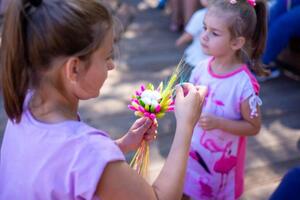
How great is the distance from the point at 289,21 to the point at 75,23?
3.37 metres

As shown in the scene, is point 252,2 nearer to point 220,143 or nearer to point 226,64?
point 226,64

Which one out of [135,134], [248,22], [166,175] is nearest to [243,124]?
[248,22]

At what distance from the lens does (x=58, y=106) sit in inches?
47.2

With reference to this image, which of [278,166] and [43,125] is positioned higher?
[43,125]

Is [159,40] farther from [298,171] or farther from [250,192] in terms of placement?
[298,171]

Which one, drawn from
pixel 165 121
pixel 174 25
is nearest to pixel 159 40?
pixel 174 25

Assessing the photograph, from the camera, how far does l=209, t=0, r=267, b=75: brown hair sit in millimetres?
1854

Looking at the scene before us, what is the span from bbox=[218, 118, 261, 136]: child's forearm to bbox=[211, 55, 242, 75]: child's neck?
0.75ft

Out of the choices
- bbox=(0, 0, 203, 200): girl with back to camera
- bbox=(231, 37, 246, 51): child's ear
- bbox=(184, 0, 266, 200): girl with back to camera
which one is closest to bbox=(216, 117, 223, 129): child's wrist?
bbox=(184, 0, 266, 200): girl with back to camera

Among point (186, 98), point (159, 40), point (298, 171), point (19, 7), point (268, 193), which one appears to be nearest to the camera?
point (19, 7)

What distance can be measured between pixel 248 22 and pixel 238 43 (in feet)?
0.33

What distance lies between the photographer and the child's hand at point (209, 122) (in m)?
1.88

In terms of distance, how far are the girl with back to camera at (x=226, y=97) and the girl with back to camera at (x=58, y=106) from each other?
75 centimetres

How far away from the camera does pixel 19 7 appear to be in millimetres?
1102
